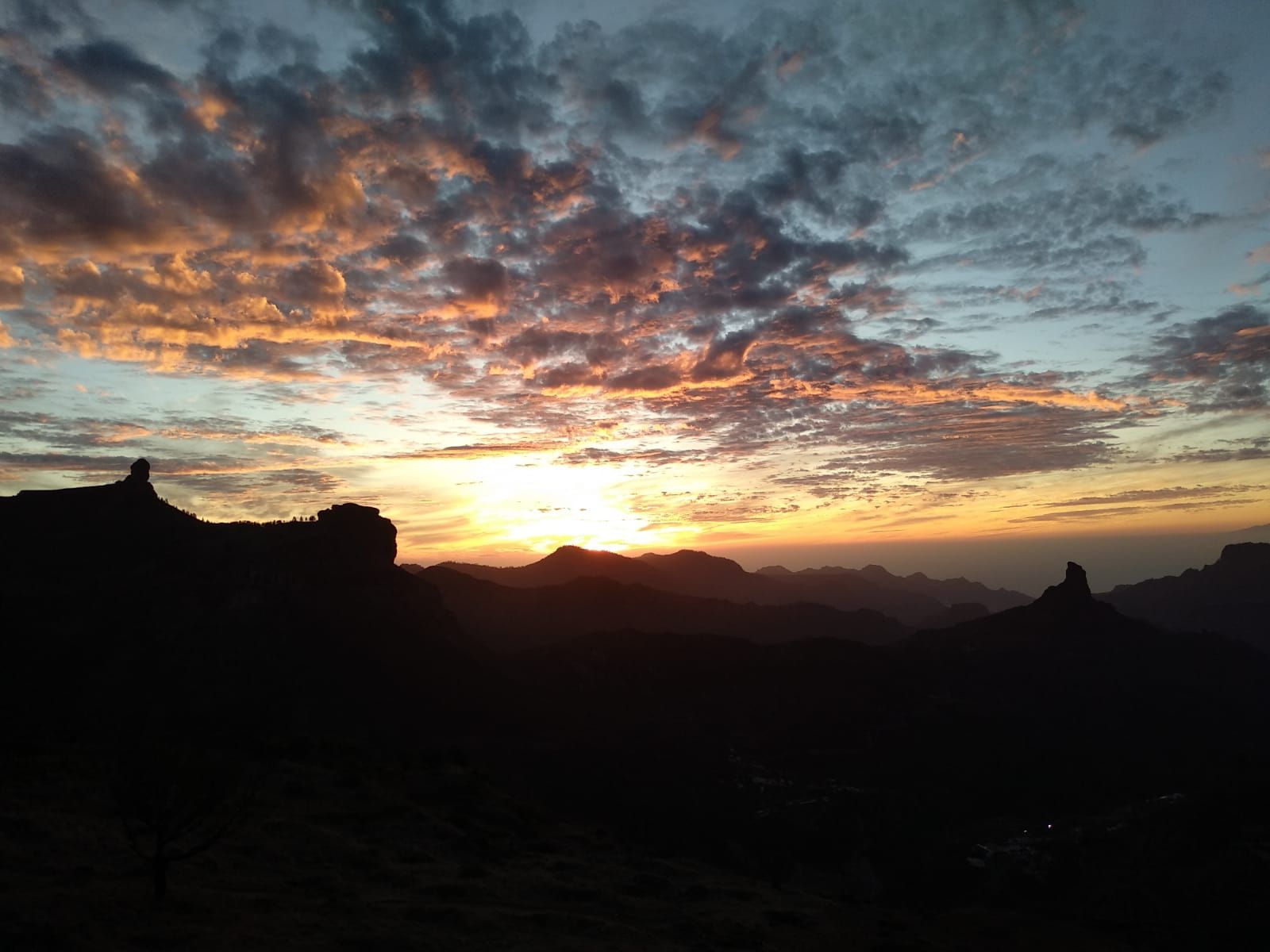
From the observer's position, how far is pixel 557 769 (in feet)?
326

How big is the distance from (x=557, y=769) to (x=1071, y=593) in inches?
6358

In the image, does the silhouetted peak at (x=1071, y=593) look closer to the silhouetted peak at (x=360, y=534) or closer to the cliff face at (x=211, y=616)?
the cliff face at (x=211, y=616)

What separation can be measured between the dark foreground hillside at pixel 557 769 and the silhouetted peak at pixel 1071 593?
2.78 ft

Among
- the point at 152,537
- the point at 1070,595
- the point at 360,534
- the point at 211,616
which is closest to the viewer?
the point at 211,616

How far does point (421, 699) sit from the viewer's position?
10944 cm

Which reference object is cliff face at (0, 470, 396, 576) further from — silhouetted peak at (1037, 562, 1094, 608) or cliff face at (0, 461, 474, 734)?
silhouetted peak at (1037, 562, 1094, 608)

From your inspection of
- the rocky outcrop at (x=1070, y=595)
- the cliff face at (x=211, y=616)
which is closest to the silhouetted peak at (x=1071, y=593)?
the rocky outcrop at (x=1070, y=595)

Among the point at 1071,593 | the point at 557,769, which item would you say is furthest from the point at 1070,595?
the point at 557,769

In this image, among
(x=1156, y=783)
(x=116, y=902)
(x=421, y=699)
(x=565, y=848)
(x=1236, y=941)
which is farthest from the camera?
(x=1156, y=783)

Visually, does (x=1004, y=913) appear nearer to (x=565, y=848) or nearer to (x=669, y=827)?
(x=565, y=848)

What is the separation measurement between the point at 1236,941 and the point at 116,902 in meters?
60.6

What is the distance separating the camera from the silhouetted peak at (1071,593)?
19325 cm

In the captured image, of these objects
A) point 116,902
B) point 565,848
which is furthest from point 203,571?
point 116,902

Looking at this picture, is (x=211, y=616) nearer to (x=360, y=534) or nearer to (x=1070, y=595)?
(x=360, y=534)
